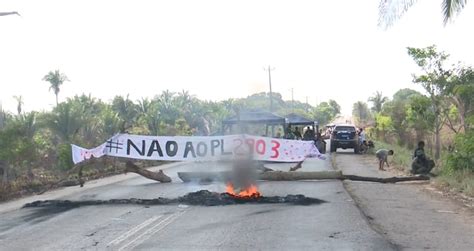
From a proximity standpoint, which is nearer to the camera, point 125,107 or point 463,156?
point 463,156

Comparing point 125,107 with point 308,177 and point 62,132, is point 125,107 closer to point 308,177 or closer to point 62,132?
point 62,132

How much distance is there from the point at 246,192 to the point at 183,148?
3.82 meters

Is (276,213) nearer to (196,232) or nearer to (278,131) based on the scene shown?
(196,232)

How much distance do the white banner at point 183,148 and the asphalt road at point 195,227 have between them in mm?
3012

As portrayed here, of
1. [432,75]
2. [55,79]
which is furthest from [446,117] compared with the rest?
[55,79]

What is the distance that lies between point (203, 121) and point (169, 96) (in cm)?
1008

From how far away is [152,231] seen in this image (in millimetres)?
10031

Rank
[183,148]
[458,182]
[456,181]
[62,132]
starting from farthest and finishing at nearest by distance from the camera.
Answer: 1. [62,132]
2. [183,148]
3. [456,181]
4. [458,182]

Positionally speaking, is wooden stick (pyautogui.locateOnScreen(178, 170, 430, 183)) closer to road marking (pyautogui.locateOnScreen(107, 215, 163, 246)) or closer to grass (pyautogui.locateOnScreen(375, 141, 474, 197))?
grass (pyautogui.locateOnScreen(375, 141, 474, 197))

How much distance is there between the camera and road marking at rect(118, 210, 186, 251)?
28.8 ft

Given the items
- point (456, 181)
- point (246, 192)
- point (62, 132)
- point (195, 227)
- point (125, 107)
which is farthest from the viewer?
point (125, 107)

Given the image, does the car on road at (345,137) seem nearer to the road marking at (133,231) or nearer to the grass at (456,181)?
the grass at (456,181)

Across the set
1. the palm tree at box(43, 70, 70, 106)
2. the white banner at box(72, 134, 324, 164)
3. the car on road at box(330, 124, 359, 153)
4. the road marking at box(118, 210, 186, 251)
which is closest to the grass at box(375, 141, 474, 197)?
the white banner at box(72, 134, 324, 164)

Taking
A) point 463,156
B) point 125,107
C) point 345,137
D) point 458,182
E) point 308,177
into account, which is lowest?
point 458,182
